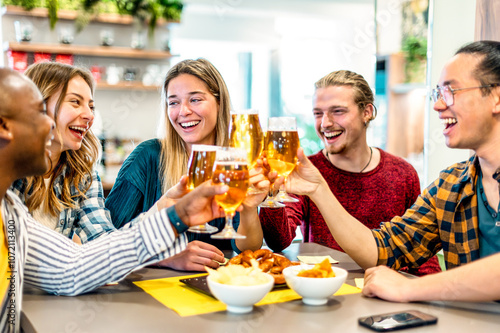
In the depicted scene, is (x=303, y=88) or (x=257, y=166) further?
(x=303, y=88)

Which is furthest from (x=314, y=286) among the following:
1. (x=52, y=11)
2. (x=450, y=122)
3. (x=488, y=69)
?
(x=52, y=11)

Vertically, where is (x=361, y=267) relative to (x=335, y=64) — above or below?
below

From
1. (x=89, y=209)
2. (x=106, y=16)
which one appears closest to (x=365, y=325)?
(x=89, y=209)

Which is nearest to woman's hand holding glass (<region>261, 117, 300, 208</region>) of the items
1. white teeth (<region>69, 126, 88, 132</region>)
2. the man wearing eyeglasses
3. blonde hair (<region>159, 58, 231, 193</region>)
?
the man wearing eyeglasses

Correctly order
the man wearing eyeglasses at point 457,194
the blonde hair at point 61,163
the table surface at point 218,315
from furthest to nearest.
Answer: the blonde hair at point 61,163 → the man wearing eyeglasses at point 457,194 → the table surface at point 218,315

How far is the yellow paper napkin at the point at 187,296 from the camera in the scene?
1.37 m

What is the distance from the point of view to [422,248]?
6.34 ft

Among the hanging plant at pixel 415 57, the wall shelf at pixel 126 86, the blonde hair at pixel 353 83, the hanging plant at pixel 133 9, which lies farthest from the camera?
the wall shelf at pixel 126 86

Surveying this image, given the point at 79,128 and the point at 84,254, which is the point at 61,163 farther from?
the point at 84,254

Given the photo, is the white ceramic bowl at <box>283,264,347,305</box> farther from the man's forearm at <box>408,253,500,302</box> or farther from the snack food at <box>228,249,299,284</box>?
the man's forearm at <box>408,253,500,302</box>

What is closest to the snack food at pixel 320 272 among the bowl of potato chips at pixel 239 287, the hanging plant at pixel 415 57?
the bowl of potato chips at pixel 239 287

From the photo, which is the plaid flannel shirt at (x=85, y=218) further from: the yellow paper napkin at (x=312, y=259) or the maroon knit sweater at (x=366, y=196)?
the maroon knit sweater at (x=366, y=196)

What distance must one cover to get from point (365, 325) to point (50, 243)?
92cm

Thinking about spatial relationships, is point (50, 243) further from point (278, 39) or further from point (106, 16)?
point (278, 39)
